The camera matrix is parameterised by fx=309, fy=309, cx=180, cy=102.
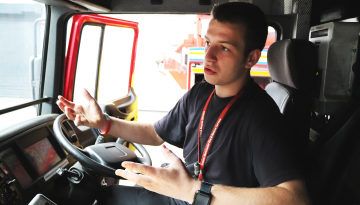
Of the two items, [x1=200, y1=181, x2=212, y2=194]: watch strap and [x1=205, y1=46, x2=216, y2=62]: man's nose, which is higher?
[x1=205, y1=46, x2=216, y2=62]: man's nose

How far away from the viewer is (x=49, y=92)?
2.11 m

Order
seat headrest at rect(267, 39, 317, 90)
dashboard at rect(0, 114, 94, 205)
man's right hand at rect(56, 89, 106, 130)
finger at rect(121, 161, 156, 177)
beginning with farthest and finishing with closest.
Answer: seat headrest at rect(267, 39, 317, 90) → man's right hand at rect(56, 89, 106, 130) → dashboard at rect(0, 114, 94, 205) → finger at rect(121, 161, 156, 177)

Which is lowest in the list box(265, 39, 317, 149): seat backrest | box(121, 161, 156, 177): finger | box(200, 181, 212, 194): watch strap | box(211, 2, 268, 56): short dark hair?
box(200, 181, 212, 194): watch strap

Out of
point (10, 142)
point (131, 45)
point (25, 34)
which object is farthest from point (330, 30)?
point (131, 45)

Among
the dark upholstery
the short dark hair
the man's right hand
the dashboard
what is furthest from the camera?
the man's right hand

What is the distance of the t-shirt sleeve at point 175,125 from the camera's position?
4.99ft

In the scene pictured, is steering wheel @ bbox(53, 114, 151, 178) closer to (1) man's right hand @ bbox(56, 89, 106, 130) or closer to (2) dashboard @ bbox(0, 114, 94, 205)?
(1) man's right hand @ bbox(56, 89, 106, 130)

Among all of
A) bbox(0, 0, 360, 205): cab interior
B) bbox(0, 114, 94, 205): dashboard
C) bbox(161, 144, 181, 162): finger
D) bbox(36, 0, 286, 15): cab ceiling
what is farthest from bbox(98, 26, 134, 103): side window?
bbox(161, 144, 181, 162): finger

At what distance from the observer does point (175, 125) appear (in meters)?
1.55

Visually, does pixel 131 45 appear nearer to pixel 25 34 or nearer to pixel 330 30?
pixel 25 34

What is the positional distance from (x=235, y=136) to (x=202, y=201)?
0.32 m

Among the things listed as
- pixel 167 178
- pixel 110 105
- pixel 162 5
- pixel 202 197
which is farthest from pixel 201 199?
pixel 110 105

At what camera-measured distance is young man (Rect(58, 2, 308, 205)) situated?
0.96 m

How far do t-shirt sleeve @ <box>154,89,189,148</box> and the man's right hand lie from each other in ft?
1.01
